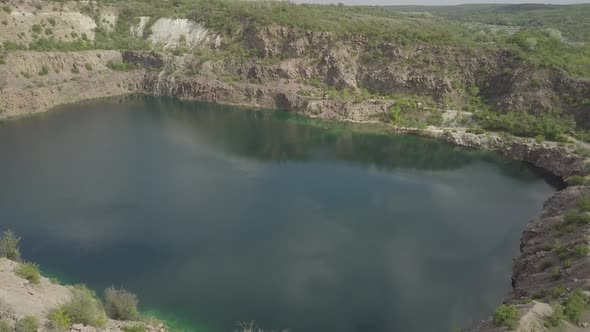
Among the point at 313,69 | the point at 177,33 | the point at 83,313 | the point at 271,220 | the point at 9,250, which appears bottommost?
the point at 271,220

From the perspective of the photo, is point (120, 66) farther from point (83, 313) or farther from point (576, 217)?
point (576, 217)

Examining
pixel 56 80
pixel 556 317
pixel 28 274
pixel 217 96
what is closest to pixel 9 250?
pixel 28 274

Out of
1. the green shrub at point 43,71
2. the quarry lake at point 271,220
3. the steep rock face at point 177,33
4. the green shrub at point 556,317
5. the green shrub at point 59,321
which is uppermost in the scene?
the steep rock face at point 177,33

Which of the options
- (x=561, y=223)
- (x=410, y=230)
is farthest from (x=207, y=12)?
(x=561, y=223)

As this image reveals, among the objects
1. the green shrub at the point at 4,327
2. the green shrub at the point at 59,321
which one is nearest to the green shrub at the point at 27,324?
the green shrub at the point at 4,327

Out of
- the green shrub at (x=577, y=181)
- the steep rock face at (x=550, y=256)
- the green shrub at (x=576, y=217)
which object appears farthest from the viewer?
the green shrub at (x=577, y=181)

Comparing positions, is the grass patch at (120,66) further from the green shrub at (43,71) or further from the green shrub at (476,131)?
the green shrub at (476,131)

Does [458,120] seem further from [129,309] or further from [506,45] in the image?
[129,309]
